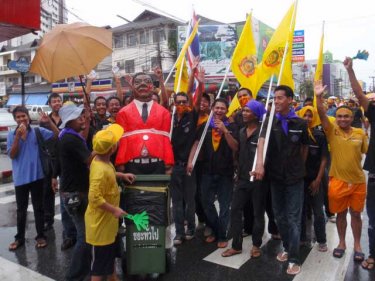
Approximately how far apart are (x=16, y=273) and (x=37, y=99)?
125ft

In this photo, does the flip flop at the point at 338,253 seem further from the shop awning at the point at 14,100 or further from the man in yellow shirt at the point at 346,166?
the shop awning at the point at 14,100

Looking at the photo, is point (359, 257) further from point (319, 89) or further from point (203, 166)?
point (203, 166)

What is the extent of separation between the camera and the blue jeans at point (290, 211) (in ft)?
12.9

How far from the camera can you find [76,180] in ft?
11.9

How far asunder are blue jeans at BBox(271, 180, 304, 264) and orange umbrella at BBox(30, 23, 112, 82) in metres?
2.81

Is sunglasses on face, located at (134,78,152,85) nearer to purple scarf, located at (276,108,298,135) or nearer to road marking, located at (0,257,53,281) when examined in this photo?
purple scarf, located at (276,108,298,135)

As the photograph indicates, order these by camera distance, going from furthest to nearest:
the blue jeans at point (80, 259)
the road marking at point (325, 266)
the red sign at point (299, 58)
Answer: the red sign at point (299, 58)
the road marking at point (325, 266)
the blue jeans at point (80, 259)

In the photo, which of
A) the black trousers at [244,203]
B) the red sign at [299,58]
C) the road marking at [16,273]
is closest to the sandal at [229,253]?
the black trousers at [244,203]

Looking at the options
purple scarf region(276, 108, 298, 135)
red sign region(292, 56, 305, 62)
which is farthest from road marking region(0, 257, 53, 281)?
red sign region(292, 56, 305, 62)

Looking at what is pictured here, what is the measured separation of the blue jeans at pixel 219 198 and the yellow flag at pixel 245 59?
1.87 m

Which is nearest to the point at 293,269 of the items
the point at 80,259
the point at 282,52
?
the point at 80,259

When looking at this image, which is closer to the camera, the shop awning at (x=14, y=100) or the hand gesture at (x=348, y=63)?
the hand gesture at (x=348, y=63)

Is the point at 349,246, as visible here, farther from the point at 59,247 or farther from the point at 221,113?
the point at 59,247

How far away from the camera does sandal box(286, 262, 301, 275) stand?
12.6ft
